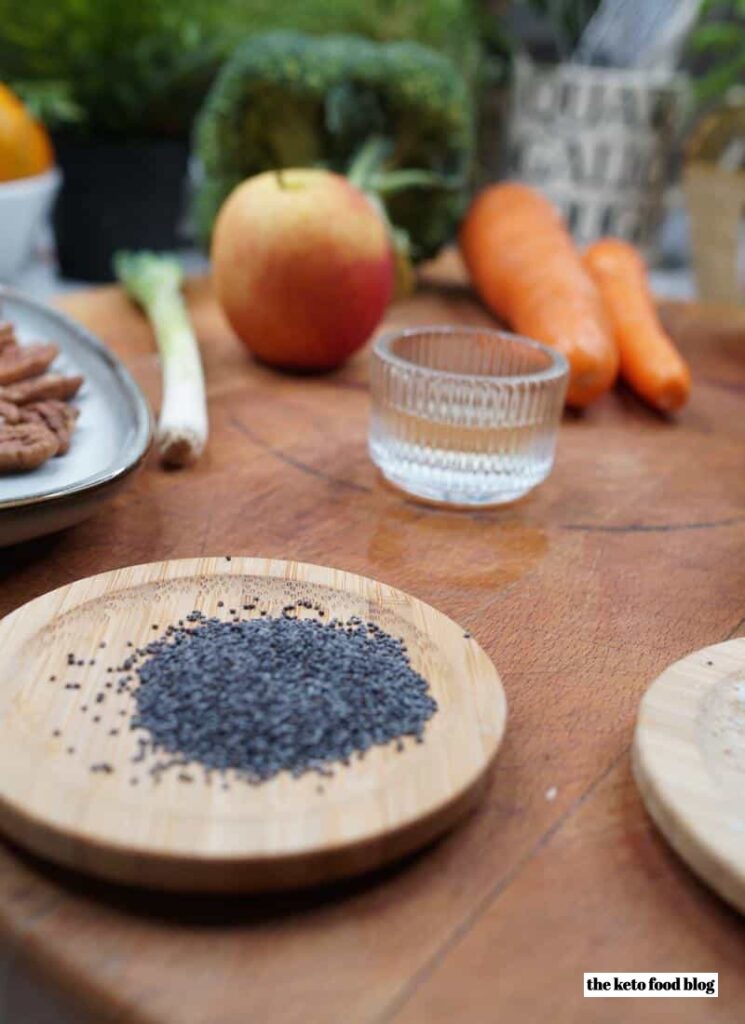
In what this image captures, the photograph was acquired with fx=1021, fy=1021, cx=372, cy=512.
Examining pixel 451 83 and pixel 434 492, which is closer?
pixel 434 492

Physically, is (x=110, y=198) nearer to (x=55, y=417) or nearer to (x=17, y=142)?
(x=17, y=142)

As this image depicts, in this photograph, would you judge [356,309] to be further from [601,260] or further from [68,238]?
[68,238]

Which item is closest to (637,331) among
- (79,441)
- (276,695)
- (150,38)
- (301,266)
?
(301,266)

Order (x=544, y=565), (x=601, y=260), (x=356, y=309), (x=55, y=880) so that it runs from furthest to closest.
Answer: (x=601, y=260), (x=356, y=309), (x=544, y=565), (x=55, y=880)

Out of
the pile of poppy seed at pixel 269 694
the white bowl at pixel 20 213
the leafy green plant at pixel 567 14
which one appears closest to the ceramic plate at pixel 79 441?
the pile of poppy seed at pixel 269 694

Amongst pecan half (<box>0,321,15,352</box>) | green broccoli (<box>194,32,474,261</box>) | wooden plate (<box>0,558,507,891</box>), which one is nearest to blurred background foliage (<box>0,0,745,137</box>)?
green broccoli (<box>194,32,474,261</box>)

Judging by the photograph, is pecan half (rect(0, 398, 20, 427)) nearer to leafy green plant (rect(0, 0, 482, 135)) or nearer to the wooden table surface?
the wooden table surface

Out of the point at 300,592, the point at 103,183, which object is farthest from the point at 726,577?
the point at 103,183
